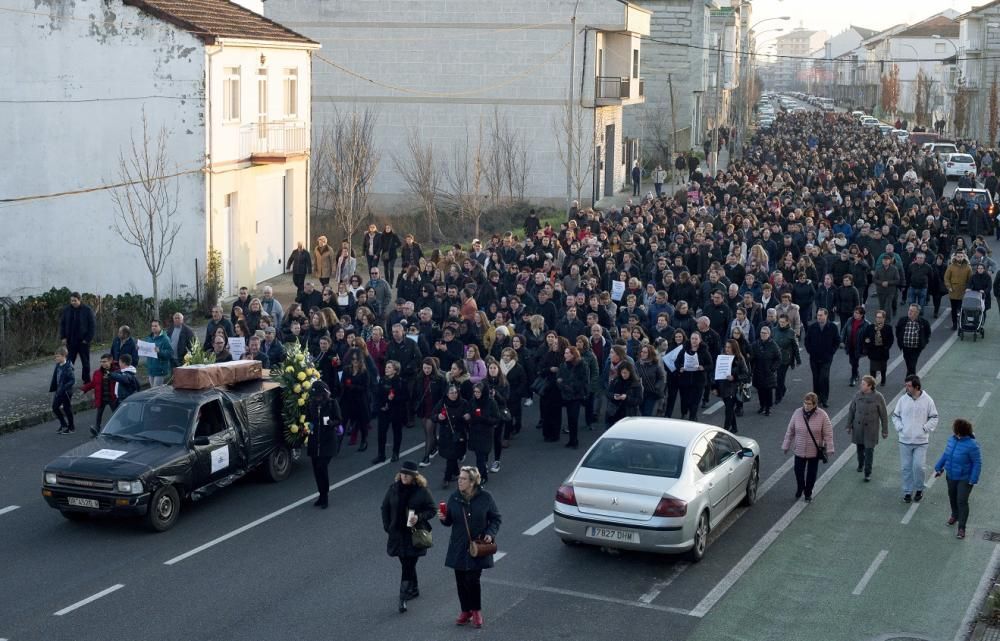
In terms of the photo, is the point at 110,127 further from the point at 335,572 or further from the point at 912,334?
the point at 335,572

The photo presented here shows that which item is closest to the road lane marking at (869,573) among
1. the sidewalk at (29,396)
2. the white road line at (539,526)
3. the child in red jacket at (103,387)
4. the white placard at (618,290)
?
the white road line at (539,526)

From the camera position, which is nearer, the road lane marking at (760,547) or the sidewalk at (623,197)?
the road lane marking at (760,547)

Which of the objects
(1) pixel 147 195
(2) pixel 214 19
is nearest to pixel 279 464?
(1) pixel 147 195

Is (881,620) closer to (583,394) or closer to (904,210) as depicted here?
(583,394)

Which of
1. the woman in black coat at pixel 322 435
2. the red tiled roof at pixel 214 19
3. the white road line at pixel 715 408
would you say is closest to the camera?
the woman in black coat at pixel 322 435

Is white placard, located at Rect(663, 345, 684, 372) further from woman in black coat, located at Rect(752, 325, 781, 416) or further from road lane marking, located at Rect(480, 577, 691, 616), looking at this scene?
road lane marking, located at Rect(480, 577, 691, 616)

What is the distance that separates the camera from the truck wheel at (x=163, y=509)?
47.2ft

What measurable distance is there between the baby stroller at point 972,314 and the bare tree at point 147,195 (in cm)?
1634

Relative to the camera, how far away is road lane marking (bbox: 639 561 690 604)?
41.2ft

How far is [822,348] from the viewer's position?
2044cm

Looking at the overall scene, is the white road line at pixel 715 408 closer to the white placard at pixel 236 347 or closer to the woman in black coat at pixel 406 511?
the white placard at pixel 236 347

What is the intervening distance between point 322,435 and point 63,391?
535 cm

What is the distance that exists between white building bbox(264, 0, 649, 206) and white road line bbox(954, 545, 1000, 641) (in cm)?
3551

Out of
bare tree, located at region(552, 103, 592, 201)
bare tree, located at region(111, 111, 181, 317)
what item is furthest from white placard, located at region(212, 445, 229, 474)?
bare tree, located at region(552, 103, 592, 201)
